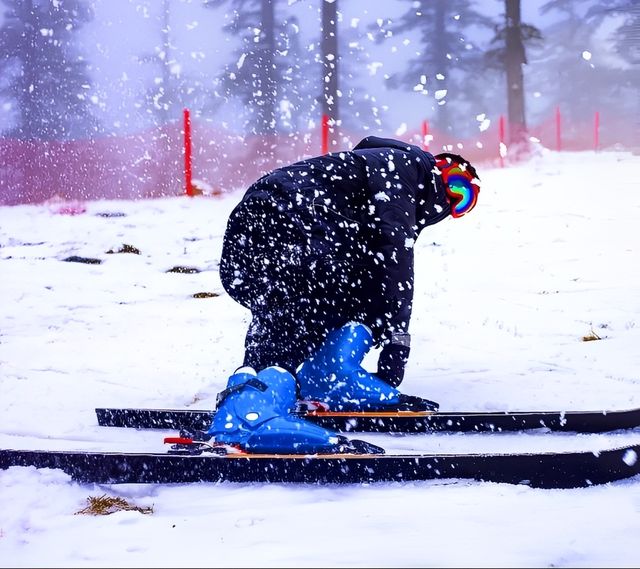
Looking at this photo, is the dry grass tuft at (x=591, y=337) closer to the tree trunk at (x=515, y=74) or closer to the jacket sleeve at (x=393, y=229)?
the jacket sleeve at (x=393, y=229)

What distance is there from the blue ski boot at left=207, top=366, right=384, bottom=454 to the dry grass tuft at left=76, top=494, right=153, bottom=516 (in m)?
0.44

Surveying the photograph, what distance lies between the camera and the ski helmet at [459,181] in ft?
11.4

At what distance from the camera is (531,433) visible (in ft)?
10.7

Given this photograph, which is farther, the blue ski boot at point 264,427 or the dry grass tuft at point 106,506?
the blue ski boot at point 264,427

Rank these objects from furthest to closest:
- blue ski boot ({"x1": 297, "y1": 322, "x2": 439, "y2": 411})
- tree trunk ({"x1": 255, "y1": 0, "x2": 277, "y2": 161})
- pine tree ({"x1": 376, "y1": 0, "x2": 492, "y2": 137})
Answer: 1. pine tree ({"x1": 376, "y1": 0, "x2": 492, "y2": 137})
2. tree trunk ({"x1": 255, "y1": 0, "x2": 277, "y2": 161})
3. blue ski boot ({"x1": 297, "y1": 322, "x2": 439, "y2": 411})

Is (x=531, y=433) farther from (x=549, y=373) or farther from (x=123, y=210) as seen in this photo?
(x=123, y=210)

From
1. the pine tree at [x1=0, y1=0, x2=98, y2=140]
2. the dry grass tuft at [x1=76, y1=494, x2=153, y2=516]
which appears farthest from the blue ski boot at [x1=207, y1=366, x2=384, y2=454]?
the pine tree at [x1=0, y1=0, x2=98, y2=140]

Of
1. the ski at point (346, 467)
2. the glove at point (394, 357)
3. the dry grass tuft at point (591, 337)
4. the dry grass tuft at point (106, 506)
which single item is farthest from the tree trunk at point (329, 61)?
the dry grass tuft at point (106, 506)

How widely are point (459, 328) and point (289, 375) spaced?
3283mm

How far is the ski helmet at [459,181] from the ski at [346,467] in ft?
4.87

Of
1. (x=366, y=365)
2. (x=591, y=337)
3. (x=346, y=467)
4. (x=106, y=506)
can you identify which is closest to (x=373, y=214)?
(x=346, y=467)

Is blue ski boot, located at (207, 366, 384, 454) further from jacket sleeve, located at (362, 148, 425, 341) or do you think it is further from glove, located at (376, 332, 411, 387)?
jacket sleeve, located at (362, 148, 425, 341)

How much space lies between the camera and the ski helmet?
346 centimetres

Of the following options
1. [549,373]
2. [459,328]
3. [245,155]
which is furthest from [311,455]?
[245,155]
